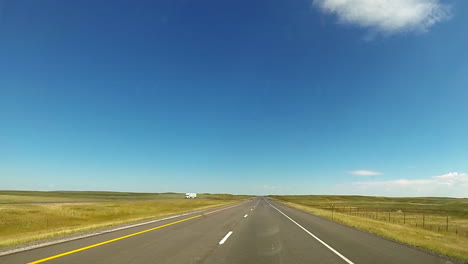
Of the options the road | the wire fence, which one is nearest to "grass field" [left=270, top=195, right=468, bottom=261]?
the wire fence

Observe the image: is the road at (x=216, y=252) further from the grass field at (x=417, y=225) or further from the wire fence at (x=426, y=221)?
the wire fence at (x=426, y=221)

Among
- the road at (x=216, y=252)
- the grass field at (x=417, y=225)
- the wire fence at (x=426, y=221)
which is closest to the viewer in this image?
the road at (x=216, y=252)

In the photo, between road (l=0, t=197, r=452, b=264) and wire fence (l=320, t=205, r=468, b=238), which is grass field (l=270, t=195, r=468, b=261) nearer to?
wire fence (l=320, t=205, r=468, b=238)

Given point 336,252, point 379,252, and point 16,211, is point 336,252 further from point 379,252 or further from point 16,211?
point 16,211

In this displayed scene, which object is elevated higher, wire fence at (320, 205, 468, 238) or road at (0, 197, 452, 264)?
road at (0, 197, 452, 264)

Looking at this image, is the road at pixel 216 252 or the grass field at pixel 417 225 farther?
the grass field at pixel 417 225

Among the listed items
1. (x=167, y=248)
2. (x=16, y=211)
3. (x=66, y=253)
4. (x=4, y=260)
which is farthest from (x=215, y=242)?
(x=16, y=211)

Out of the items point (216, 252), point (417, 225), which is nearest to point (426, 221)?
point (417, 225)

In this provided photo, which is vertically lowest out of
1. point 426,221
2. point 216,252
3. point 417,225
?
point 426,221

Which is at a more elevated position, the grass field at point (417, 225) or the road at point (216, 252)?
the road at point (216, 252)

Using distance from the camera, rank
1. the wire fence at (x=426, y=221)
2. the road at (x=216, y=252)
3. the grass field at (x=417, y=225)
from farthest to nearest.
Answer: the wire fence at (x=426, y=221)
the grass field at (x=417, y=225)
the road at (x=216, y=252)

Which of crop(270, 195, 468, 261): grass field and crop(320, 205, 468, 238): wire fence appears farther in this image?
crop(320, 205, 468, 238): wire fence

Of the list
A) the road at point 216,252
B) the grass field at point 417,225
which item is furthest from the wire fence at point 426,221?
the road at point 216,252

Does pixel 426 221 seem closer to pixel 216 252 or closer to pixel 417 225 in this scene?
pixel 417 225
